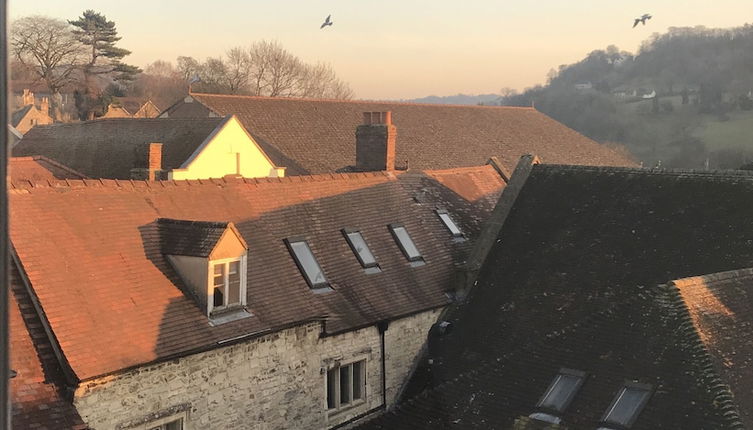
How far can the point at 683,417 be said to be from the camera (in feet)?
35.4

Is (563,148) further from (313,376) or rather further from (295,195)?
(313,376)

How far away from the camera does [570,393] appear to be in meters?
12.2

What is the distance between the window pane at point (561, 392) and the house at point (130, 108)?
45727 mm

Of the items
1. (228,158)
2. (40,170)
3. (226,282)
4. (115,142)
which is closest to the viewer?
(226,282)

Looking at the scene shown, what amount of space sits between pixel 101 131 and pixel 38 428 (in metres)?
23.6

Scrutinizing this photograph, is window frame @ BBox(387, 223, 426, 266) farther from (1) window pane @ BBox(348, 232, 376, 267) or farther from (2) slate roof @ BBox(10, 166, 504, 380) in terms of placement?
(1) window pane @ BBox(348, 232, 376, 267)

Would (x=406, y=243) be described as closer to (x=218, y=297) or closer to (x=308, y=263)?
(x=308, y=263)

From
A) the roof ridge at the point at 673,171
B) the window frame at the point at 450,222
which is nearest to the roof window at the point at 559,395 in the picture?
the window frame at the point at 450,222

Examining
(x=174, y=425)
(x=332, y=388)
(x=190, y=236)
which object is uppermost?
(x=190, y=236)

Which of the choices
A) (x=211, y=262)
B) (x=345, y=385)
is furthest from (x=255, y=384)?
(x=345, y=385)

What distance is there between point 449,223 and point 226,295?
27.3ft

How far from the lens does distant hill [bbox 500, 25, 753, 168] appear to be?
243ft

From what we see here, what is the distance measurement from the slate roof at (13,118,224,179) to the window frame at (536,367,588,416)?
1895cm

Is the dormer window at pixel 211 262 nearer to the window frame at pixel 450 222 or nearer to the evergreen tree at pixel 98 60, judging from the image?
the window frame at pixel 450 222
